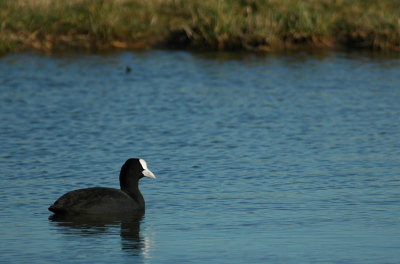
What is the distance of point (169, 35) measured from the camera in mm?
28438

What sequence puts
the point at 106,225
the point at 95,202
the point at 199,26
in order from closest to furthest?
1. the point at 106,225
2. the point at 95,202
3. the point at 199,26

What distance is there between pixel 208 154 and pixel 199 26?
12.8 metres

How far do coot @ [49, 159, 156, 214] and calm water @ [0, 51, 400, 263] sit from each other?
0.64 feet

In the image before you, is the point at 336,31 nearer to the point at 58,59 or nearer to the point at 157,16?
the point at 157,16

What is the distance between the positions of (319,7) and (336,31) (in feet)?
3.64

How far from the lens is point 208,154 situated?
14812mm

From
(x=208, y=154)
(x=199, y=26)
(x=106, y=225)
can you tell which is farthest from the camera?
(x=199, y=26)

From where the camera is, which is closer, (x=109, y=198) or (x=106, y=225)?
(x=106, y=225)

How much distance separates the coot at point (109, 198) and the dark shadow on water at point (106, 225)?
10 cm

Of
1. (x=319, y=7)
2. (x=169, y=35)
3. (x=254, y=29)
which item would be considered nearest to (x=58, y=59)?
(x=169, y=35)

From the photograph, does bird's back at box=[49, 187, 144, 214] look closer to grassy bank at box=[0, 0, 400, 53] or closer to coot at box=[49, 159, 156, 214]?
coot at box=[49, 159, 156, 214]

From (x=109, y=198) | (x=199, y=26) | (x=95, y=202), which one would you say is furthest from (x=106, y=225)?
(x=199, y=26)

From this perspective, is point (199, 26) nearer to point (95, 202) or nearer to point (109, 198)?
point (109, 198)

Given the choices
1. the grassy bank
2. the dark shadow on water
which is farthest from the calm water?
the grassy bank
